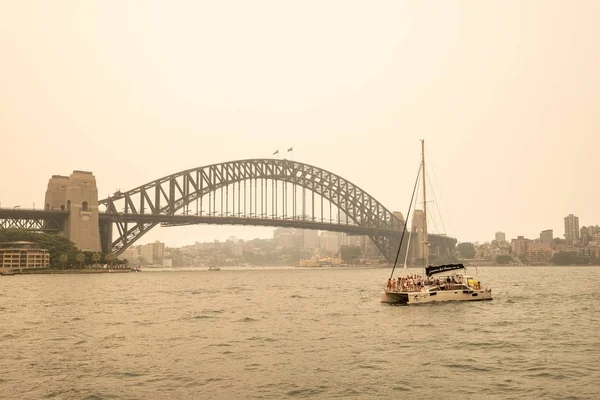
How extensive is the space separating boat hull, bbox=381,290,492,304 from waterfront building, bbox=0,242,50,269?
76.2 meters

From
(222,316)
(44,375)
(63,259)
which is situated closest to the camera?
(44,375)

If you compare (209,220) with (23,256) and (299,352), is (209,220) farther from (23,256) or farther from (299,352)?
(299,352)

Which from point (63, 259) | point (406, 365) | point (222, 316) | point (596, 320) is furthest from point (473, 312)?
point (63, 259)

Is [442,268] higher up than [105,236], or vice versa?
[105,236]

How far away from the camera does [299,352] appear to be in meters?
24.7

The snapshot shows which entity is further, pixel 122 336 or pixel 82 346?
pixel 122 336

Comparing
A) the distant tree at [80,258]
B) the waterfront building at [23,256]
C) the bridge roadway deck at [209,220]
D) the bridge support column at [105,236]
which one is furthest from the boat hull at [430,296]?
the bridge support column at [105,236]

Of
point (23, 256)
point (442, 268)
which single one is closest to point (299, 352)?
point (442, 268)

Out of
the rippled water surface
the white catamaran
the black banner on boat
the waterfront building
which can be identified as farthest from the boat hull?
the waterfront building

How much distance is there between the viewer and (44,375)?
20344 mm

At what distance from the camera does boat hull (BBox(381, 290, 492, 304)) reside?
147ft

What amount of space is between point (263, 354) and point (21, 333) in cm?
1337

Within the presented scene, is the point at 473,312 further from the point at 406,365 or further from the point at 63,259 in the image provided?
the point at 63,259

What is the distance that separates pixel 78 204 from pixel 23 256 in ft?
42.8
